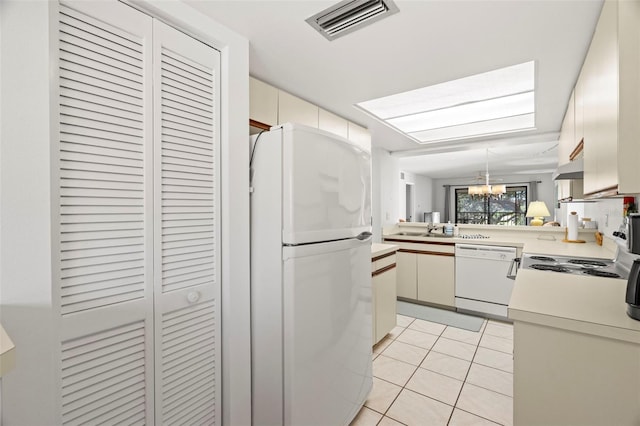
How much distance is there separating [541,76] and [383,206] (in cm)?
248

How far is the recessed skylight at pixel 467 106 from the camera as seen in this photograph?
2236mm

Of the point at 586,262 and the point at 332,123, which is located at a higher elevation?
the point at 332,123

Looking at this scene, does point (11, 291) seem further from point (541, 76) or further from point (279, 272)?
point (541, 76)

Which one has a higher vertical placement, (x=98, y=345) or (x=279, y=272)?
(x=279, y=272)

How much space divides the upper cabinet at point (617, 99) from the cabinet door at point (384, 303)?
64.2 inches

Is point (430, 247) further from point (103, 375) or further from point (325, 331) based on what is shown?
point (103, 375)

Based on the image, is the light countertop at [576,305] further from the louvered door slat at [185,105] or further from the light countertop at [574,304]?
the louvered door slat at [185,105]

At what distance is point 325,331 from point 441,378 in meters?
1.27

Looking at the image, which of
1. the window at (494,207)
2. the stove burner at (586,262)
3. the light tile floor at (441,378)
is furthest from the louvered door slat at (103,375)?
the window at (494,207)

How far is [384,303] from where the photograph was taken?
2.72m

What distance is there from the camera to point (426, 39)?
5.27 feet

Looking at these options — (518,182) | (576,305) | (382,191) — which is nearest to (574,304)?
(576,305)

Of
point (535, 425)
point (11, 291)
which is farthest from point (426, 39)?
point (11, 291)

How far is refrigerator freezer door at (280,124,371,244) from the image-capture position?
1377mm
